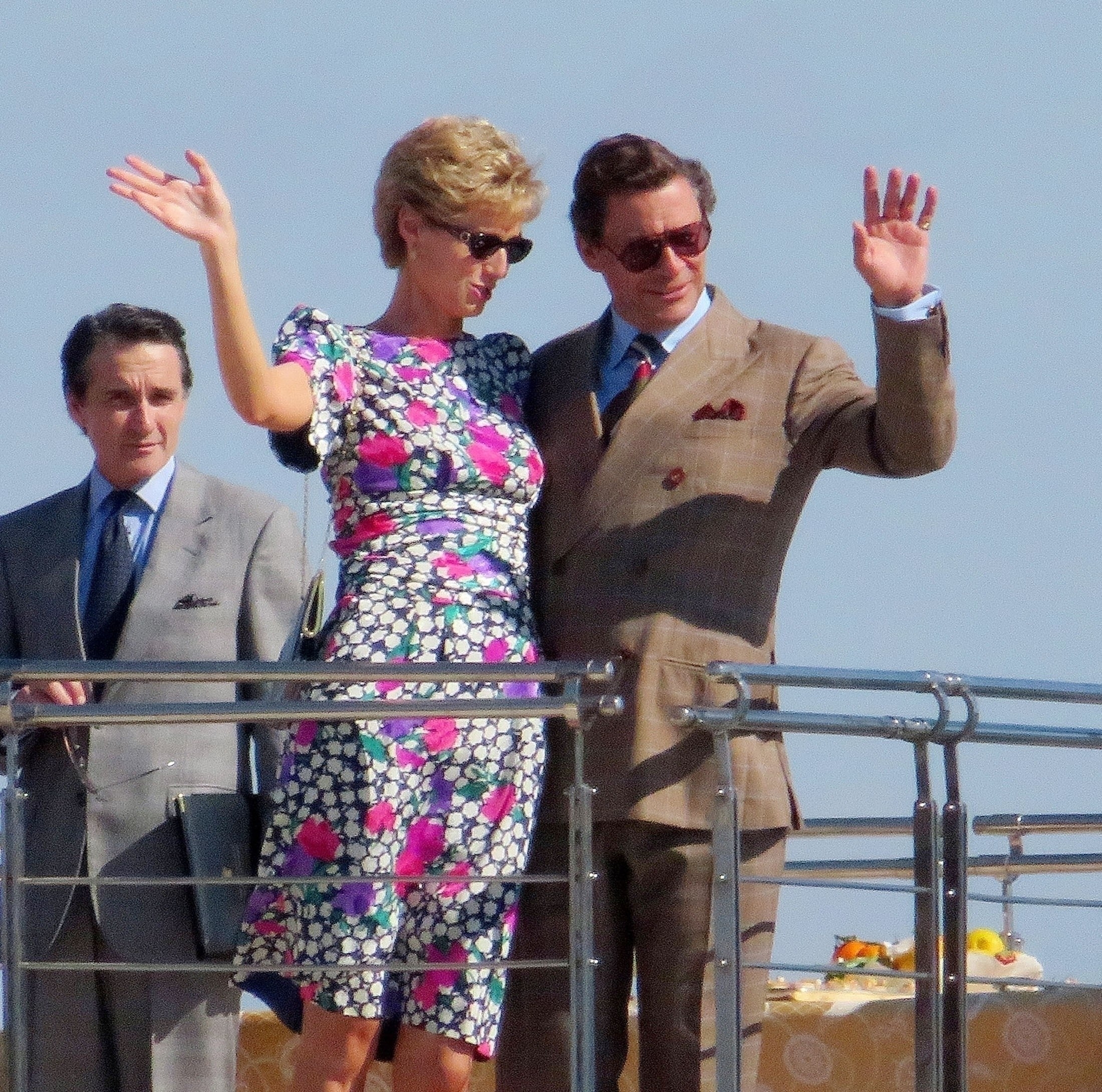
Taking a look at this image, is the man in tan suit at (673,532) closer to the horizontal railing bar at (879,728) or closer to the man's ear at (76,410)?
the horizontal railing bar at (879,728)

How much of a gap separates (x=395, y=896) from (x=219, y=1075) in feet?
2.70

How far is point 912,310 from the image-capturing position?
443 cm

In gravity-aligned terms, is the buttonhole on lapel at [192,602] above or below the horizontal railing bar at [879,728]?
above

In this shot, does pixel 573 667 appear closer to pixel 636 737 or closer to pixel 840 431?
pixel 636 737

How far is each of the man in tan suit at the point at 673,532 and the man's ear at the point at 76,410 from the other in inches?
48.7

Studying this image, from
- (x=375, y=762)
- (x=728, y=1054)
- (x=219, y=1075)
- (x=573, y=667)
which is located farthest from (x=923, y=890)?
(x=219, y=1075)

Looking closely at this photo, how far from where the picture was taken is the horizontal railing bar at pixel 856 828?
17.7 feet

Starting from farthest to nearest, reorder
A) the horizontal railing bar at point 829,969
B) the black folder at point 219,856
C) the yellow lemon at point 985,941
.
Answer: the yellow lemon at point 985,941, the black folder at point 219,856, the horizontal railing bar at point 829,969

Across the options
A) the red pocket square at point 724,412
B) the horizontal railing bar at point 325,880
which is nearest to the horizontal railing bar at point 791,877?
the horizontal railing bar at point 325,880

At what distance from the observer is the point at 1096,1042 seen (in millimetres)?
5973

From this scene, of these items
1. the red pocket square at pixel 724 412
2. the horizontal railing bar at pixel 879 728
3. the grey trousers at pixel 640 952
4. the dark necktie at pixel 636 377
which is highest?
the dark necktie at pixel 636 377

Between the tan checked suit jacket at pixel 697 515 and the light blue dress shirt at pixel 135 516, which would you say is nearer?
the tan checked suit jacket at pixel 697 515

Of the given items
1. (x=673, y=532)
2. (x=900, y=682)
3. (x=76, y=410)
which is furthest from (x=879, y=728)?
(x=76, y=410)

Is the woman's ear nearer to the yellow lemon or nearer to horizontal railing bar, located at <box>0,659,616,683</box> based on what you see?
horizontal railing bar, located at <box>0,659,616,683</box>
